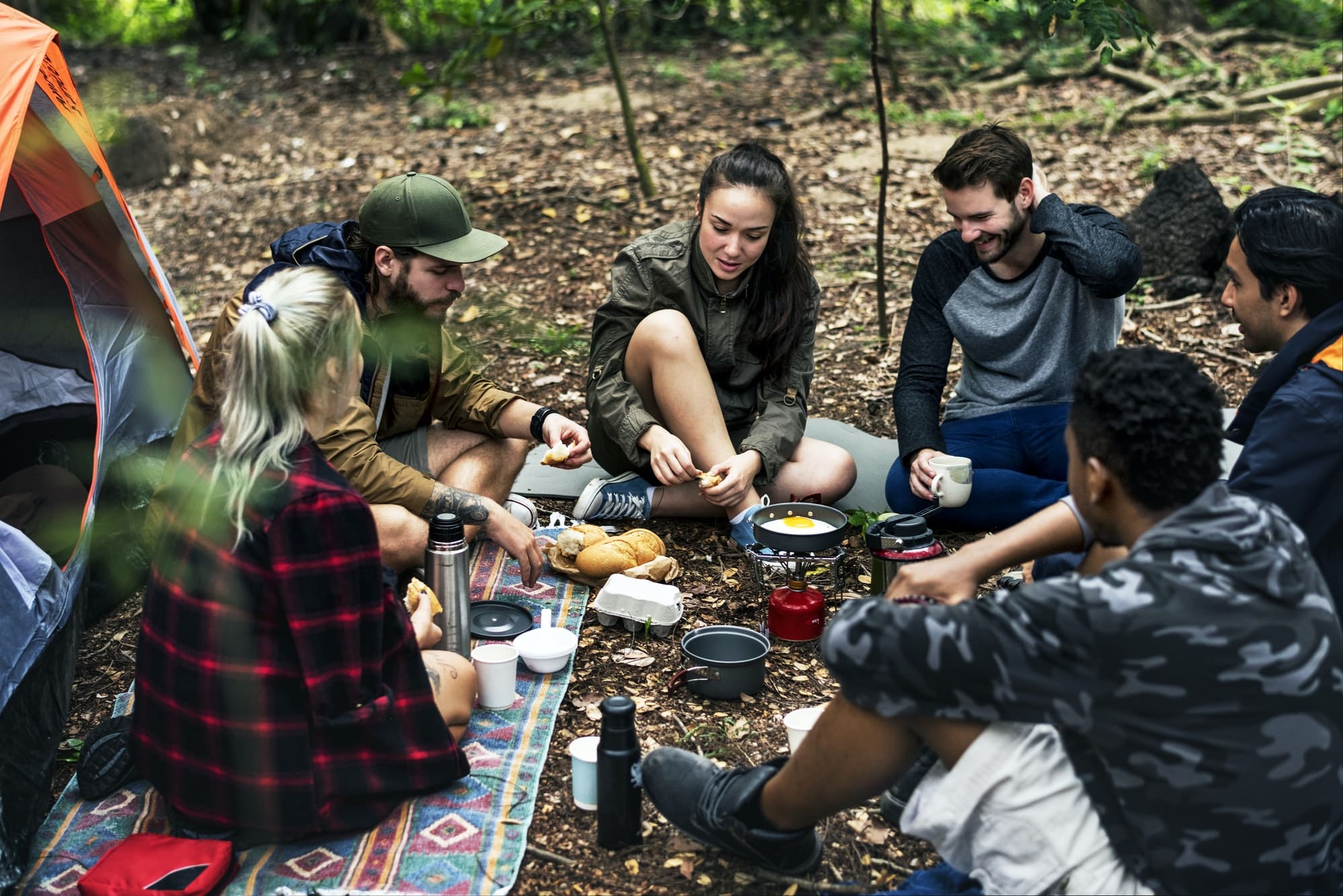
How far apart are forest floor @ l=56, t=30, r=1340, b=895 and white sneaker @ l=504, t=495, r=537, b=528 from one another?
11.2 inches

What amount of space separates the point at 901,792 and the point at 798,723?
283mm

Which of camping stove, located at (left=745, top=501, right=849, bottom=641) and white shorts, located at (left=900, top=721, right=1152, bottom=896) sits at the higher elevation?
white shorts, located at (left=900, top=721, right=1152, bottom=896)

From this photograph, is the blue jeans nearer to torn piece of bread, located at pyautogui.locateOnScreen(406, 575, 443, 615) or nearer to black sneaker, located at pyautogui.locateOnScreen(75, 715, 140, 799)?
torn piece of bread, located at pyautogui.locateOnScreen(406, 575, 443, 615)

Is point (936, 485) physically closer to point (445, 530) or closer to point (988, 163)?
point (988, 163)

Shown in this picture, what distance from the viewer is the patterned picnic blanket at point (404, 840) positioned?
265 cm

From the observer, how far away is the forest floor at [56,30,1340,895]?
3.21m

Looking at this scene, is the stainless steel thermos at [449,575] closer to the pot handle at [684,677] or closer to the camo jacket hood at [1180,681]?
the pot handle at [684,677]

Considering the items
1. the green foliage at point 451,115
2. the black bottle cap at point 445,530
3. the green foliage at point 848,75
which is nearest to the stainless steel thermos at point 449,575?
the black bottle cap at point 445,530

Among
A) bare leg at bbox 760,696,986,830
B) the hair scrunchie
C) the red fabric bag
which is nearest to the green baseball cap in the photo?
the hair scrunchie

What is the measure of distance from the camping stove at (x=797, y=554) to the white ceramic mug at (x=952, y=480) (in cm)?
34

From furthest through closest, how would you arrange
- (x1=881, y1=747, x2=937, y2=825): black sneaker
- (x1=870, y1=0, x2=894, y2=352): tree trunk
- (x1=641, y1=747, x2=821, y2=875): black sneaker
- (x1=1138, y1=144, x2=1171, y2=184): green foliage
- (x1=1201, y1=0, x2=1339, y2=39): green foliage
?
1. (x1=1201, y1=0, x2=1339, y2=39): green foliage
2. (x1=1138, y1=144, x2=1171, y2=184): green foliage
3. (x1=870, y1=0, x2=894, y2=352): tree trunk
4. (x1=881, y1=747, x2=937, y2=825): black sneaker
5. (x1=641, y1=747, x2=821, y2=875): black sneaker

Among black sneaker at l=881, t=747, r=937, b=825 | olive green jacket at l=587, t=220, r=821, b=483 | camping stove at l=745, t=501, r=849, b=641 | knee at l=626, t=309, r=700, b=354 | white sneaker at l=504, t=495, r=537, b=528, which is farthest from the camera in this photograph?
white sneaker at l=504, t=495, r=537, b=528

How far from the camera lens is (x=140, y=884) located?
2492 mm

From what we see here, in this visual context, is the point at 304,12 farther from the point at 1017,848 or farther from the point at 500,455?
the point at 1017,848
